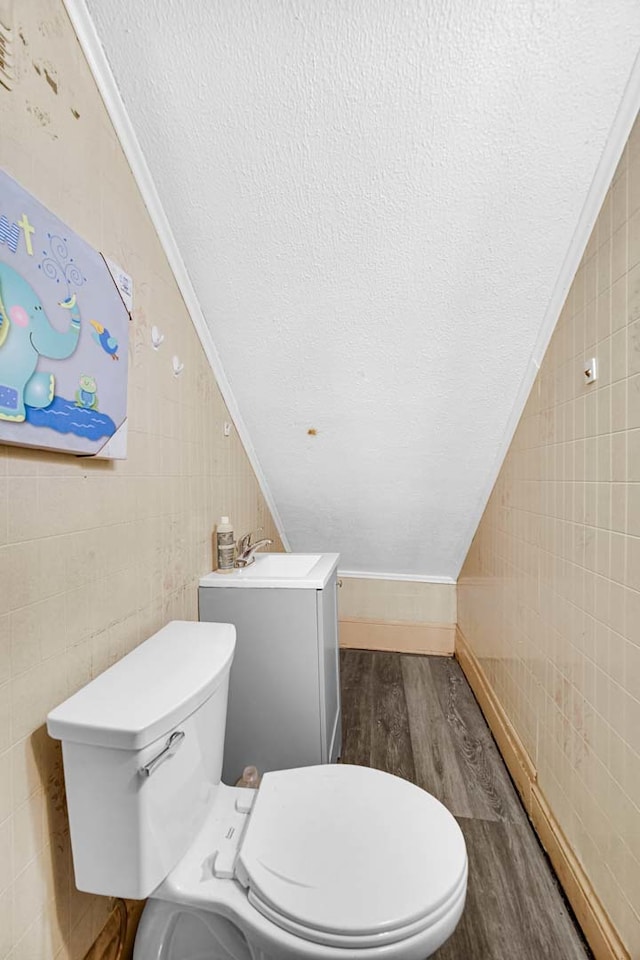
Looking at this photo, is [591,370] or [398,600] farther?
[398,600]

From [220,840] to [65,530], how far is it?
73 cm

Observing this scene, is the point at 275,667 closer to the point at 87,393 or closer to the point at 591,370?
the point at 87,393

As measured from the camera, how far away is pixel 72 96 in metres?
0.89

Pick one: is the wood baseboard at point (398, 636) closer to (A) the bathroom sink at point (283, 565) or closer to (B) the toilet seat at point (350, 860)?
(A) the bathroom sink at point (283, 565)

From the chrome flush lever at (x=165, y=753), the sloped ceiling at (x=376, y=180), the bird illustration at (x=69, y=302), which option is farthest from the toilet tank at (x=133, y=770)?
the sloped ceiling at (x=376, y=180)

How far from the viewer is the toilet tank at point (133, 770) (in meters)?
0.73

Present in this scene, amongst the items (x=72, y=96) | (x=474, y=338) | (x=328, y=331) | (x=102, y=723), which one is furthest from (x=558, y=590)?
(x=72, y=96)

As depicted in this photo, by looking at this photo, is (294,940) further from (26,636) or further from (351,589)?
(351,589)

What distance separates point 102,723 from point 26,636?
8.3 inches

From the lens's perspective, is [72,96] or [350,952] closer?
[350,952]

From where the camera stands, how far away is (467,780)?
64.4 inches

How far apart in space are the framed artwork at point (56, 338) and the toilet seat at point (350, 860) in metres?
0.88

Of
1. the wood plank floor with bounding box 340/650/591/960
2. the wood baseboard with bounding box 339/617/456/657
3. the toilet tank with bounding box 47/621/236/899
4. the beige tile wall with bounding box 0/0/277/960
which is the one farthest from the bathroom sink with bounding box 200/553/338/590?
the wood baseboard with bounding box 339/617/456/657

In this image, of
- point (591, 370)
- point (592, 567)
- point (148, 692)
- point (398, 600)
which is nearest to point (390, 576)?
point (398, 600)
